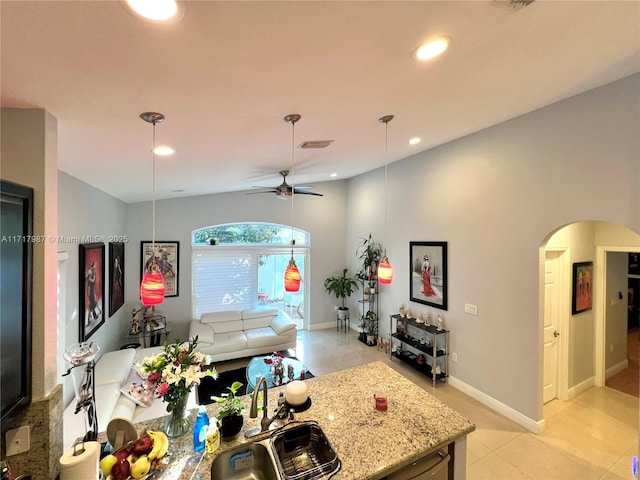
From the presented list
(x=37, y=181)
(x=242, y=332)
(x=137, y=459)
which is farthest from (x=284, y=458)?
(x=242, y=332)

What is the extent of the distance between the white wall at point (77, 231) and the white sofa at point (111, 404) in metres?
0.30

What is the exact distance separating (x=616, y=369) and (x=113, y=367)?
7117 millimetres

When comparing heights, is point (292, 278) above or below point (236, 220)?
below

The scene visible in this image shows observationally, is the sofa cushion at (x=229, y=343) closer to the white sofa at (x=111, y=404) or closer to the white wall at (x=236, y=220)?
the white wall at (x=236, y=220)

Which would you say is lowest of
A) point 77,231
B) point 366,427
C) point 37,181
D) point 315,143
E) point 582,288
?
point 366,427

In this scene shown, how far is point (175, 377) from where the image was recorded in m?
1.62

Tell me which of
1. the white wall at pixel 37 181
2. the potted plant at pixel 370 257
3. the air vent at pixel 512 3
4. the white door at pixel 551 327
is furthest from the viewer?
the potted plant at pixel 370 257

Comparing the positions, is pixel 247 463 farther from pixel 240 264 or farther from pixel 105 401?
pixel 240 264

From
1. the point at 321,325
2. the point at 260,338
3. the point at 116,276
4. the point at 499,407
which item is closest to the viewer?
the point at 499,407

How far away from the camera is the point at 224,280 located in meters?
5.88

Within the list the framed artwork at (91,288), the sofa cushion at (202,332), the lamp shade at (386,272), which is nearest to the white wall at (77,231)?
the framed artwork at (91,288)

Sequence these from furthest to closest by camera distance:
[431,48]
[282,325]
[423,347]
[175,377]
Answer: [282,325]
[423,347]
[175,377]
[431,48]

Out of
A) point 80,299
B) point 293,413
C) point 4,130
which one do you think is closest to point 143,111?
point 4,130

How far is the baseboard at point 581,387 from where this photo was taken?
3.63 meters
